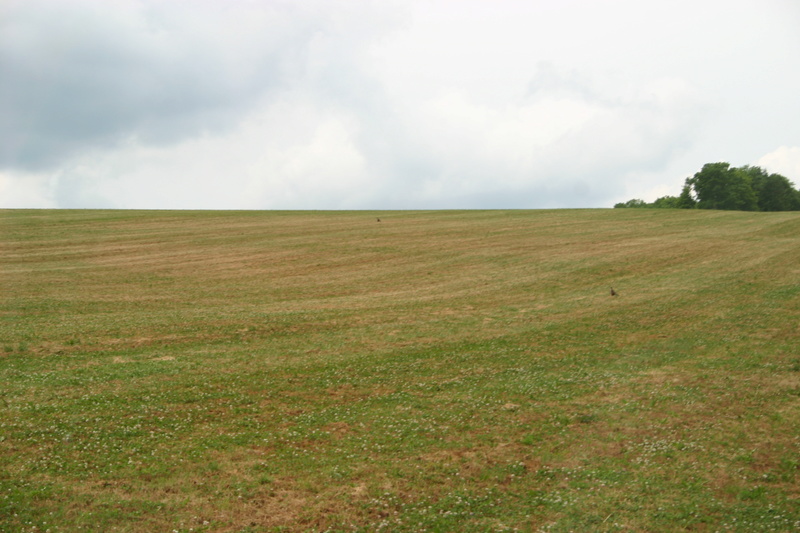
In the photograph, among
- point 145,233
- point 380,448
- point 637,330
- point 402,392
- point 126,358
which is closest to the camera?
point 380,448

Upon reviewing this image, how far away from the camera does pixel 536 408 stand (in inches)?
697

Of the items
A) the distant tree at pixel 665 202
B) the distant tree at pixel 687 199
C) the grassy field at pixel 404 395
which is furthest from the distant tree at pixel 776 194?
the grassy field at pixel 404 395

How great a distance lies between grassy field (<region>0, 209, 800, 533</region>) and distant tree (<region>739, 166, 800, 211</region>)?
73.8 metres

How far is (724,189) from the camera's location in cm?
9894

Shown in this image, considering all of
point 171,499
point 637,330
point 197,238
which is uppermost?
point 197,238

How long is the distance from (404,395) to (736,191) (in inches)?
3871

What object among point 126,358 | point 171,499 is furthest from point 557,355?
point 126,358

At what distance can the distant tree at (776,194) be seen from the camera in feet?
334

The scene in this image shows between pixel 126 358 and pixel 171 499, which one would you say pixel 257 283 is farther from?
pixel 171 499

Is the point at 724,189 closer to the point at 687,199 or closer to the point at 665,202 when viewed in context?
the point at 687,199

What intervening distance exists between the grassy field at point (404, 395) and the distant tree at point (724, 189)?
2557 inches

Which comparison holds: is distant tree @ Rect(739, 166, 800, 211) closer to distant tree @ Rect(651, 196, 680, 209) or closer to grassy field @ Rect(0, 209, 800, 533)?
distant tree @ Rect(651, 196, 680, 209)

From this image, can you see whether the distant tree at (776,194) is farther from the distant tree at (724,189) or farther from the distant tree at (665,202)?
the distant tree at (665,202)

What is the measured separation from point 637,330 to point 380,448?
1522 cm
